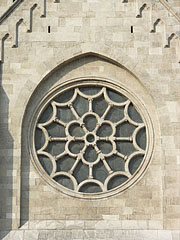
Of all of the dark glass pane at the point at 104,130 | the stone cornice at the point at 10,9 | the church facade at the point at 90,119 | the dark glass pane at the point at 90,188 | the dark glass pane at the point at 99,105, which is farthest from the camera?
the stone cornice at the point at 10,9

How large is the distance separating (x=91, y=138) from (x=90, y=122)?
50 cm

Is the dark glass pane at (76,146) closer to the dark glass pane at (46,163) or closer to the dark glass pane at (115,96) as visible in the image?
the dark glass pane at (46,163)

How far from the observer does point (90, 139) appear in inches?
926

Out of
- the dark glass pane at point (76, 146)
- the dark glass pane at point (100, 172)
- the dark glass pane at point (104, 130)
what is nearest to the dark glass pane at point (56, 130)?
the dark glass pane at point (76, 146)

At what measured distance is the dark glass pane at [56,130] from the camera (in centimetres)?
2361

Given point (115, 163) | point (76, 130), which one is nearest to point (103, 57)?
point (76, 130)

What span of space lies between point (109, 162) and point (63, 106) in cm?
213

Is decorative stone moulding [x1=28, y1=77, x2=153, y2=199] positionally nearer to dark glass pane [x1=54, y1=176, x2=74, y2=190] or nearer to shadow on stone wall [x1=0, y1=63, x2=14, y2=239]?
dark glass pane [x1=54, y1=176, x2=74, y2=190]

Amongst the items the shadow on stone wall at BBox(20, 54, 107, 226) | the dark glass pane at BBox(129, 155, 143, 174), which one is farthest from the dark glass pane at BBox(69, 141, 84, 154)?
the dark glass pane at BBox(129, 155, 143, 174)

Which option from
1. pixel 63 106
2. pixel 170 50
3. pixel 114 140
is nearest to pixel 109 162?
pixel 114 140

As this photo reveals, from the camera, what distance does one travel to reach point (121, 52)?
2397 centimetres

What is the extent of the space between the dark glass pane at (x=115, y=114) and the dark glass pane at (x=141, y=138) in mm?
688

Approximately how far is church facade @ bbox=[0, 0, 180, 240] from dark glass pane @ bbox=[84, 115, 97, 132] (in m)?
0.03

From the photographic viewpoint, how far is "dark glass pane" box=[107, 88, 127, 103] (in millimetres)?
23953
